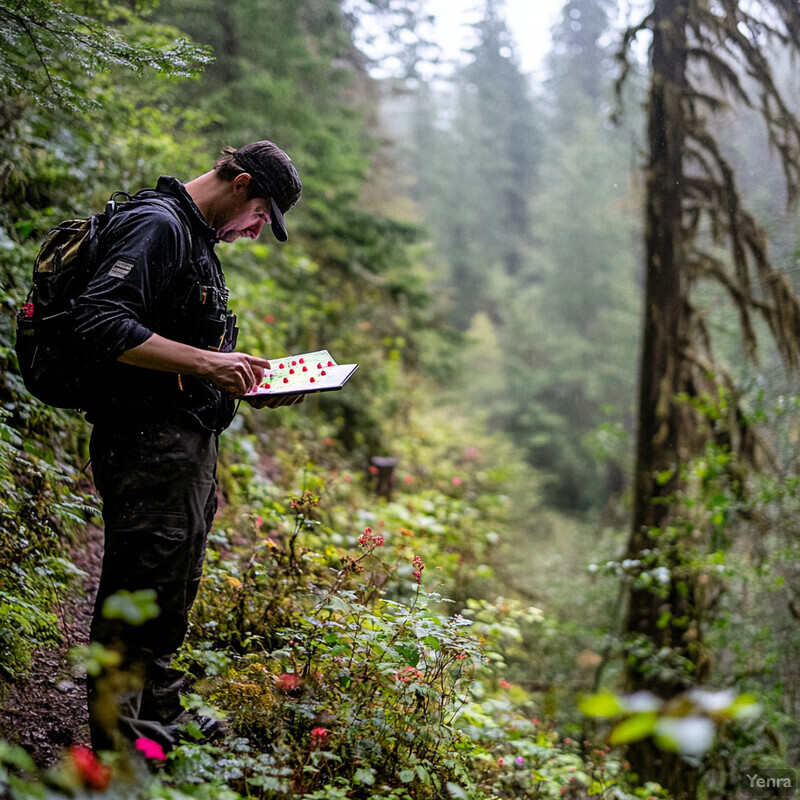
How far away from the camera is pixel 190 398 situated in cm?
233

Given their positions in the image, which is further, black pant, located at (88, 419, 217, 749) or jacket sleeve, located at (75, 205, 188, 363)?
black pant, located at (88, 419, 217, 749)

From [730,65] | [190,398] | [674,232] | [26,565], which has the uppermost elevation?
[730,65]

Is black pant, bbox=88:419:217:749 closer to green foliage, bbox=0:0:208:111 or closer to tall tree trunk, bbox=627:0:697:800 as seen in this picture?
green foliage, bbox=0:0:208:111

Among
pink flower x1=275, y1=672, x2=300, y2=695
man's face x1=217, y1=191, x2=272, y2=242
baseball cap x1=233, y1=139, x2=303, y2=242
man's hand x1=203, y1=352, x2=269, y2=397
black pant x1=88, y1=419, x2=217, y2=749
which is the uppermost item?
baseball cap x1=233, y1=139, x2=303, y2=242

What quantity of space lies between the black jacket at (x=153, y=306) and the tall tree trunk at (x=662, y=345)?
5.16 metres

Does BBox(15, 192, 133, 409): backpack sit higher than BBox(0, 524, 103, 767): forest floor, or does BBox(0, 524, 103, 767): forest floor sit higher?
BBox(15, 192, 133, 409): backpack

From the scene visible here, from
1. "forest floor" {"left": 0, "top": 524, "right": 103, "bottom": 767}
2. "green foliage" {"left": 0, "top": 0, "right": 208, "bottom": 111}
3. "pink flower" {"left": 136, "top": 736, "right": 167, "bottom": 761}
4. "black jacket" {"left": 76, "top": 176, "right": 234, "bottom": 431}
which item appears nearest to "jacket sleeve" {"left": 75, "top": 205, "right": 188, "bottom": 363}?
"black jacket" {"left": 76, "top": 176, "right": 234, "bottom": 431}

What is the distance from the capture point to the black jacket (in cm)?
204

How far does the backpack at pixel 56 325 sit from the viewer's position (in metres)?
2.18

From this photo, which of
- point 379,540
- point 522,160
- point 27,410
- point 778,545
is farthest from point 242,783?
point 522,160

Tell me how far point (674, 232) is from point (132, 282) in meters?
6.16

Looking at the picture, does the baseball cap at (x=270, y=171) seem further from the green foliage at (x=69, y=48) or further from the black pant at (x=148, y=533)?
the green foliage at (x=69, y=48)

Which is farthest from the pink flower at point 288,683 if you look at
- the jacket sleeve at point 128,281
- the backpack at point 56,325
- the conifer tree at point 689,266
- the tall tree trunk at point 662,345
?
the tall tree trunk at point 662,345

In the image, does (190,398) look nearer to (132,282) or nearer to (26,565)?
(132,282)
